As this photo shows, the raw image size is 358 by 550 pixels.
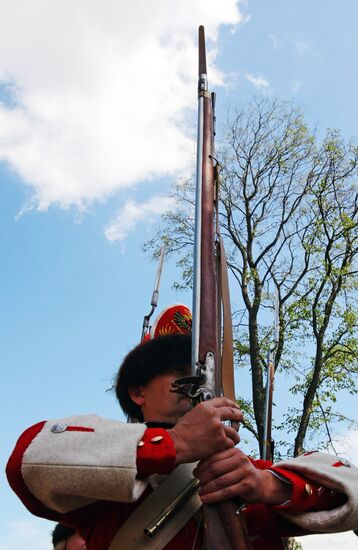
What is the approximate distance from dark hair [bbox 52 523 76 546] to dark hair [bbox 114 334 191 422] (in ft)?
5.05

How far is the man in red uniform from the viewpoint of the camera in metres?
1.83

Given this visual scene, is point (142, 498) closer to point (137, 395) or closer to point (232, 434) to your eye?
point (232, 434)

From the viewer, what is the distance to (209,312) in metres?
2.31

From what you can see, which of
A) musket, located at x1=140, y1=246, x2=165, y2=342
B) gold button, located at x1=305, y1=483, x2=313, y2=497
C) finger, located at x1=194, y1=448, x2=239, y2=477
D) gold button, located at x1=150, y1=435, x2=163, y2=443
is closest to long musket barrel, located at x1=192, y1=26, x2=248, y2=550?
finger, located at x1=194, y1=448, x2=239, y2=477

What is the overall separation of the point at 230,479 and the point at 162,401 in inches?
28.8

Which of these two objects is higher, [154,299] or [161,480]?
[154,299]

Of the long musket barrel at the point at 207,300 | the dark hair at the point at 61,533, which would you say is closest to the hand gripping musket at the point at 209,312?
the long musket barrel at the point at 207,300

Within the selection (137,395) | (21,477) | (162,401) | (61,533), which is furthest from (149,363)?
(61,533)

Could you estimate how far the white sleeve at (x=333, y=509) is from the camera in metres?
2.07

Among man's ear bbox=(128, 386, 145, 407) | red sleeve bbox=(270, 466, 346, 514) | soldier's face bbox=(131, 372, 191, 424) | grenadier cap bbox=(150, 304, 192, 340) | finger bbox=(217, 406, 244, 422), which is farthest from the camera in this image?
grenadier cap bbox=(150, 304, 192, 340)

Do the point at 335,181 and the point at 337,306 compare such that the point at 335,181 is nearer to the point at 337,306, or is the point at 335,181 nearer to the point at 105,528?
the point at 337,306

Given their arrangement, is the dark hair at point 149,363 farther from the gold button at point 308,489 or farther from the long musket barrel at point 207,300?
the gold button at point 308,489

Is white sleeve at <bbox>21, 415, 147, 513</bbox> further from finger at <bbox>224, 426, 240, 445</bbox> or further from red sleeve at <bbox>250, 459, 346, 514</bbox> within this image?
red sleeve at <bbox>250, 459, 346, 514</bbox>

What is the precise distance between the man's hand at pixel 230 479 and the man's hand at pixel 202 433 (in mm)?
33
